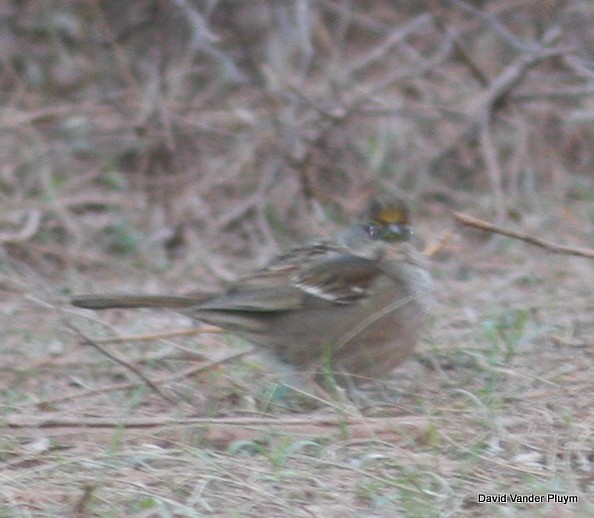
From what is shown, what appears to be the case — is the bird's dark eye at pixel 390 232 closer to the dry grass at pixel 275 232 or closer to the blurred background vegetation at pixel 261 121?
the dry grass at pixel 275 232

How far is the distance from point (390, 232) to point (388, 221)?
0.16 ft

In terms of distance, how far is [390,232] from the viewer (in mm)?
4688

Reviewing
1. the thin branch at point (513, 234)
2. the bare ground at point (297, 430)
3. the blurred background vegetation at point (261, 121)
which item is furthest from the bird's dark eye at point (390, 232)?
the blurred background vegetation at point (261, 121)

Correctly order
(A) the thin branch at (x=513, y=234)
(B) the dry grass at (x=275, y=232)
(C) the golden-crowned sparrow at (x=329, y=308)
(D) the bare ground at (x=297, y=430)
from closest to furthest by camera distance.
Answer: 1. (D) the bare ground at (x=297, y=430)
2. (B) the dry grass at (x=275, y=232)
3. (A) the thin branch at (x=513, y=234)
4. (C) the golden-crowned sparrow at (x=329, y=308)

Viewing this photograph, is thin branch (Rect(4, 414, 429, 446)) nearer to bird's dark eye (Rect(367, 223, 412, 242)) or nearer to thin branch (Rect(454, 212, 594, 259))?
thin branch (Rect(454, 212, 594, 259))

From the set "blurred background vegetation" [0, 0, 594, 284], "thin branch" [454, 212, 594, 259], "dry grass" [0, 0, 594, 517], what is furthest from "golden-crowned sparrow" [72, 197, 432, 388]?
"blurred background vegetation" [0, 0, 594, 284]

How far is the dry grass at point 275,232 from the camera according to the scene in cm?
363

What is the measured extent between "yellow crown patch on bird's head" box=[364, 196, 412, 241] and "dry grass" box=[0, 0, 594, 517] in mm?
492

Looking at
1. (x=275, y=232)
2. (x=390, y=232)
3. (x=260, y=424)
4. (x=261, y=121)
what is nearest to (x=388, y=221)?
(x=390, y=232)

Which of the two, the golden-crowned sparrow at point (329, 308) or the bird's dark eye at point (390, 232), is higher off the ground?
the bird's dark eye at point (390, 232)

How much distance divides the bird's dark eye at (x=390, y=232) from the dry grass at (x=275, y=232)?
48 cm

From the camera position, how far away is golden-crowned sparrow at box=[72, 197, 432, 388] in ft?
14.6

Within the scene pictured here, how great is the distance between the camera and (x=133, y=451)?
12.3 ft

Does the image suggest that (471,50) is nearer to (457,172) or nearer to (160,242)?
(457,172)
